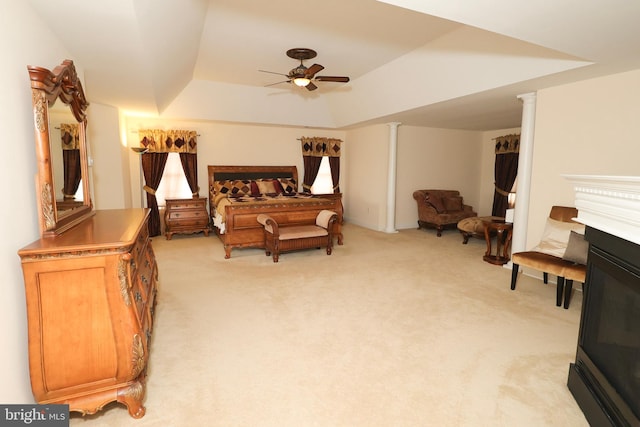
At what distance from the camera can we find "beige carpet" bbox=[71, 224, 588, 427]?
1.85m

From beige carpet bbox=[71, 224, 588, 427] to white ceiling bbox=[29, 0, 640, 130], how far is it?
2335mm

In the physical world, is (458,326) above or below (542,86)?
below

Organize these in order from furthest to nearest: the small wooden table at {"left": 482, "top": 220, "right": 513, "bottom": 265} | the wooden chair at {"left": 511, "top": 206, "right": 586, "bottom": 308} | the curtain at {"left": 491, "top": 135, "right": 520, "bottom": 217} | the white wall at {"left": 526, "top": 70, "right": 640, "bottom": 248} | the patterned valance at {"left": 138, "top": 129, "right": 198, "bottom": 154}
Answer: the curtain at {"left": 491, "top": 135, "right": 520, "bottom": 217}
the patterned valance at {"left": 138, "top": 129, "right": 198, "bottom": 154}
the small wooden table at {"left": 482, "top": 220, "right": 513, "bottom": 265}
the white wall at {"left": 526, "top": 70, "right": 640, "bottom": 248}
the wooden chair at {"left": 511, "top": 206, "right": 586, "bottom": 308}

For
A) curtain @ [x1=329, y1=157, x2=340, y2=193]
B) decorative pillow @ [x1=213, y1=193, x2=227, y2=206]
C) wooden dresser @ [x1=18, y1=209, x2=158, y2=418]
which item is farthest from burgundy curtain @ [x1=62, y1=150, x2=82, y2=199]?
curtain @ [x1=329, y1=157, x2=340, y2=193]

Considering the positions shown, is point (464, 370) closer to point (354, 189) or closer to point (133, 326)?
point (133, 326)

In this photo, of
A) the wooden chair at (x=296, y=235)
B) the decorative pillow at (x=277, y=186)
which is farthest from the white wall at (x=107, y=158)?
the decorative pillow at (x=277, y=186)

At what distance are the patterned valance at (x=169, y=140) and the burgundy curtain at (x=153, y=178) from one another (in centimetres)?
14

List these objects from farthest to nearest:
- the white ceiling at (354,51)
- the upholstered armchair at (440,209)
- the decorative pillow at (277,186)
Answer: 1. the decorative pillow at (277,186)
2. the upholstered armchair at (440,209)
3. the white ceiling at (354,51)

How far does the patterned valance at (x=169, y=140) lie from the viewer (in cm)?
629

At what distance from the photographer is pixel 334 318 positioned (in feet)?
9.84

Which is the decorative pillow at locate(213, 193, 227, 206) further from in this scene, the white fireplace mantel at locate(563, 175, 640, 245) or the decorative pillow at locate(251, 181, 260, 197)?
the white fireplace mantel at locate(563, 175, 640, 245)

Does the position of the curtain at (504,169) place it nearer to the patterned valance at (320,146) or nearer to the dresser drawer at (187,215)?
the patterned valance at (320,146)

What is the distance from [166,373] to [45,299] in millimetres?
918

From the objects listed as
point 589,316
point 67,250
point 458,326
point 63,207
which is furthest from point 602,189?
point 63,207
